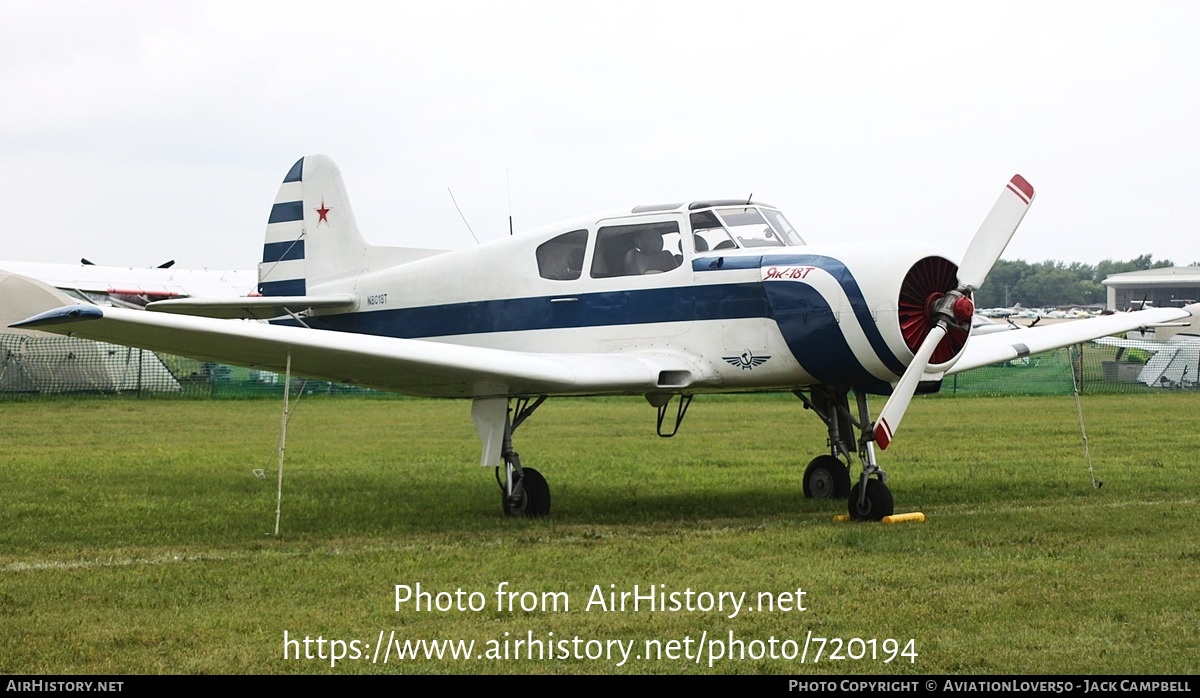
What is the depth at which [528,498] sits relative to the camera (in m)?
12.0

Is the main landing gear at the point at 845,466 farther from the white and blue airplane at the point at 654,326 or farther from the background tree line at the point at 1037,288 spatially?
the background tree line at the point at 1037,288

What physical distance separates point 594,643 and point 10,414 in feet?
75.2

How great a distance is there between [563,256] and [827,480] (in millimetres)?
3415

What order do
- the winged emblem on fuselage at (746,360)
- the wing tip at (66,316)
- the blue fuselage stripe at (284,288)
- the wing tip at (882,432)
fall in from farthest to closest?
1. the blue fuselage stripe at (284,288)
2. the winged emblem on fuselage at (746,360)
3. the wing tip at (882,432)
4. the wing tip at (66,316)

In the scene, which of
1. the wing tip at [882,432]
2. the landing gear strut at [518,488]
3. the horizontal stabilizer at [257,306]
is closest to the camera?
the wing tip at [882,432]

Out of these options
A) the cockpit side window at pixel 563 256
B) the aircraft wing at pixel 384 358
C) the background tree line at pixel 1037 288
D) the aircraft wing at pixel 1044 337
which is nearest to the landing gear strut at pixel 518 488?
the aircraft wing at pixel 384 358

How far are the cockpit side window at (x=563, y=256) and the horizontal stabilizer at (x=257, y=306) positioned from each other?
2.83 meters

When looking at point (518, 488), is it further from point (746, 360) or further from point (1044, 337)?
point (1044, 337)

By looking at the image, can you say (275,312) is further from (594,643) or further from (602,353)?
(594,643)

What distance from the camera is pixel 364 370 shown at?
1154 centimetres

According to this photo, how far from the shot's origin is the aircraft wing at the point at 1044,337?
1338cm

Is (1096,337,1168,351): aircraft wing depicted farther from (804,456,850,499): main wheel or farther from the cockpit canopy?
the cockpit canopy

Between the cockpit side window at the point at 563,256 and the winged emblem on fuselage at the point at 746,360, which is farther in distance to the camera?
the cockpit side window at the point at 563,256

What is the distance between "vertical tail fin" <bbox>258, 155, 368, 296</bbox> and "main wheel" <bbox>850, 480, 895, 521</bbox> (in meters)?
6.66
